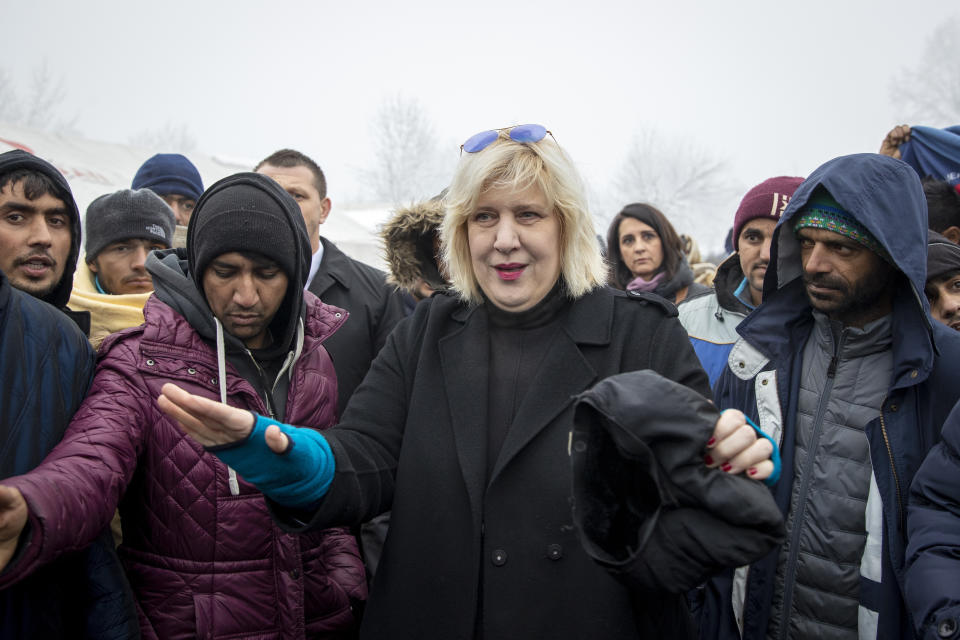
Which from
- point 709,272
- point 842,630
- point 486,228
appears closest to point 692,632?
point 842,630

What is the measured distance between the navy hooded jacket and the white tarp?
5.26 meters

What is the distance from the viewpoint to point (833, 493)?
7.07 feet

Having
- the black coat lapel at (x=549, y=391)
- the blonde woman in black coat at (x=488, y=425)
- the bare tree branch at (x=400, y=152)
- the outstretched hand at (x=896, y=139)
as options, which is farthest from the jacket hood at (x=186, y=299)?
the bare tree branch at (x=400, y=152)

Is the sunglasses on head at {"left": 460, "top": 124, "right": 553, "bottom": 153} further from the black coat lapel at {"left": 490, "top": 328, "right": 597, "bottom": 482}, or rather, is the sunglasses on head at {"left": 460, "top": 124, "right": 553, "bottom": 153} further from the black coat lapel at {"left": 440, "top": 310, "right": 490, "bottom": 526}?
the black coat lapel at {"left": 490, "top": 328, "right": 597, "bottom": 482}

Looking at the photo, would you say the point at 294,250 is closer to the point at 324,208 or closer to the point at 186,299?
the point at 186,299

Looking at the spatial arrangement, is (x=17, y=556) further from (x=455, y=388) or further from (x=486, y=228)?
(x=486, y=228)

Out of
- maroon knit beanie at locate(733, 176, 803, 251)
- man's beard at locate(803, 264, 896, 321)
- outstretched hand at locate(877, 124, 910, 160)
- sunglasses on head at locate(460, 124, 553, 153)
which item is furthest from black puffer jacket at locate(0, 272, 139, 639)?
outstretched hand at locate(877, 124, 910, 160)

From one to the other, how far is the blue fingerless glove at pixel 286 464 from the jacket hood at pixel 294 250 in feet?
2.12

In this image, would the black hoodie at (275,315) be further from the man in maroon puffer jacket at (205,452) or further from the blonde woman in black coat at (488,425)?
the blonde woman in black coat at (488,425)

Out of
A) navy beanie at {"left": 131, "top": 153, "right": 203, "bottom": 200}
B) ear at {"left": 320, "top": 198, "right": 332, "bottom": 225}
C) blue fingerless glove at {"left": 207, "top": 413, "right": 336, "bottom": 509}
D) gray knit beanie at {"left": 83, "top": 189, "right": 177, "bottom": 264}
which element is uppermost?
navy beanie at {"left": 131, "top": 153, "right": 203, "bottom": 200}

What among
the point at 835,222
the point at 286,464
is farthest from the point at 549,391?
the point at 835,222

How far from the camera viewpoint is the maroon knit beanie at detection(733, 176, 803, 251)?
350 centimetres

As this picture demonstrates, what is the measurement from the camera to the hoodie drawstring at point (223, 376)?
199 cm

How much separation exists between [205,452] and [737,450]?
1.49m
